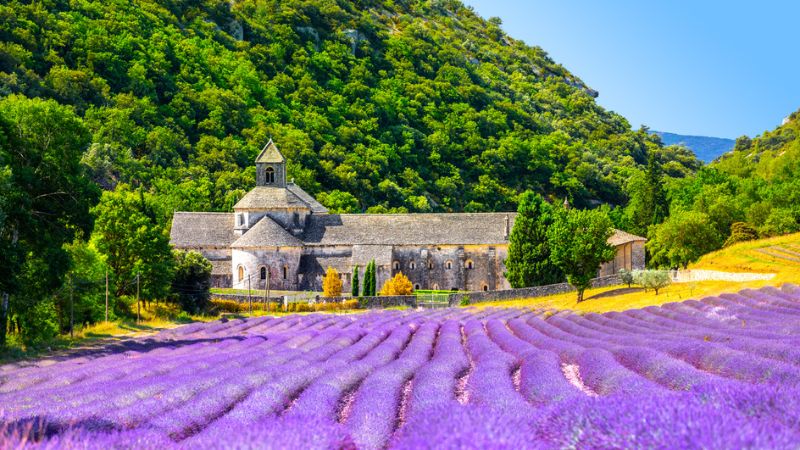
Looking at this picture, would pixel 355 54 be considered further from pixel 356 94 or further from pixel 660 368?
pixel 660 368

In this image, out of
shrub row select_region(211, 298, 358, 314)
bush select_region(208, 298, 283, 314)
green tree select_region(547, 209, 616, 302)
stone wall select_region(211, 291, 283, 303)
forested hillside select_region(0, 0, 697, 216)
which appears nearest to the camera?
green tree select_region(547, 209, 616, 302)

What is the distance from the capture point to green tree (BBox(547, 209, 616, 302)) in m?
53.2

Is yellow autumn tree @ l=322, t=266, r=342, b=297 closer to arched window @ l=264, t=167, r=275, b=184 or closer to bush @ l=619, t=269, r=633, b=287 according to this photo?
arched window @ l=264, t=167, r=275, b=184

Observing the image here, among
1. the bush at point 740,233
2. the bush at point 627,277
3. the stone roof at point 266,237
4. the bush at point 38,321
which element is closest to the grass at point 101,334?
the bush at point 38,321

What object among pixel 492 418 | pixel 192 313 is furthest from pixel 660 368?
pixel 192 313

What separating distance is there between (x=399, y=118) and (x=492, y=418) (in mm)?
157739

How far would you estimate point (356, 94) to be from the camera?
16300 cm

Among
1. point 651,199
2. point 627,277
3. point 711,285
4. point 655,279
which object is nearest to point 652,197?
point 651,199

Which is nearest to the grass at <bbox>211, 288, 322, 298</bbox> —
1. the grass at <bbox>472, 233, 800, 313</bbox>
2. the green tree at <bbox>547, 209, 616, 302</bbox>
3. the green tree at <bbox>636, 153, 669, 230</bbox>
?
the grass at <bbox>472, 233, 800, 313</bbox>

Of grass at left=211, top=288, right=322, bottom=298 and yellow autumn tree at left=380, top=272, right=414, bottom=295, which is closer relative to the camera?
grass at left=211, top=288, right=322, bottom=298

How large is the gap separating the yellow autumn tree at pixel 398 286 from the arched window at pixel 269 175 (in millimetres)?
19639

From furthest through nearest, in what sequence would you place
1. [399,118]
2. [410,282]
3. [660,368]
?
1. [399,118]
2. [410,282]
3. [660,368]

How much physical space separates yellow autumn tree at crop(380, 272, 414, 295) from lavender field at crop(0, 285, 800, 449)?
1269 inches

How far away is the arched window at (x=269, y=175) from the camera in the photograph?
3086 inches
